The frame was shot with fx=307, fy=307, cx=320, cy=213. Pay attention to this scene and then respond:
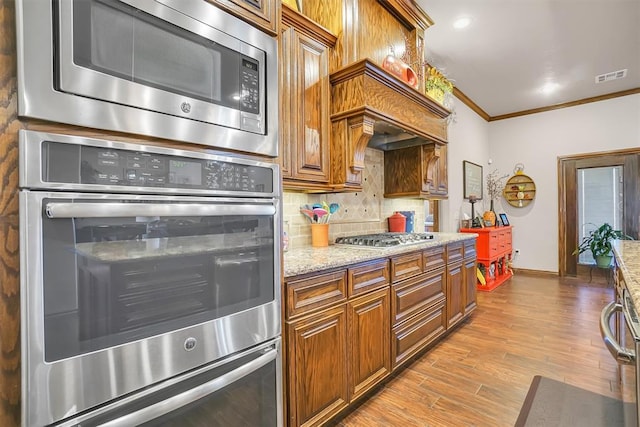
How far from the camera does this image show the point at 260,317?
115 centimetres

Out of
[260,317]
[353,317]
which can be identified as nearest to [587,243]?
[353,317]

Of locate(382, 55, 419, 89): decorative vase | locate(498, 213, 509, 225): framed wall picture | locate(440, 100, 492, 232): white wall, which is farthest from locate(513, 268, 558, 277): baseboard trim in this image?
locate(382, 55, 419, 89): decorative vase

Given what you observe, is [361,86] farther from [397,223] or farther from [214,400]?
[214,400]

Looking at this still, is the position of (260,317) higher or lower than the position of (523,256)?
higher

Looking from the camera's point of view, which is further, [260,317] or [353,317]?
[353,317]

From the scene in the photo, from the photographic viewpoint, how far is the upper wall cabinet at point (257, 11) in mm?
1096

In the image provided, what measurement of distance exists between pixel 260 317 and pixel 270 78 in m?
0.92

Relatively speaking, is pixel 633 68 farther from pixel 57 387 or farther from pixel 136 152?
pixel 57 387

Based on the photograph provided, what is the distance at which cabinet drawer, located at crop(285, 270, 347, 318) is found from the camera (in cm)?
141

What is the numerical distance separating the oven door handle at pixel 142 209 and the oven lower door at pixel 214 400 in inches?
→ 19.4

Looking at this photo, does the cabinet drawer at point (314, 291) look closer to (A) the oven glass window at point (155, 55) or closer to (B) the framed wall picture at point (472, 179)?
(A) the oven glass window at point (155, 55)

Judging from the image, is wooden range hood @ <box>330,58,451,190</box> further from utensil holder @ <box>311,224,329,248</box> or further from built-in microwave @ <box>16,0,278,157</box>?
built-in microwave @ <box>16,0,278,157</box>

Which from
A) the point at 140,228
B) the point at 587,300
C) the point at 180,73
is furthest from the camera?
the point at 587,300

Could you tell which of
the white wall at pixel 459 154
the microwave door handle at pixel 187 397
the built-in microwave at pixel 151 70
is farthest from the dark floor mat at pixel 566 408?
the white wall at pixel 459 154
